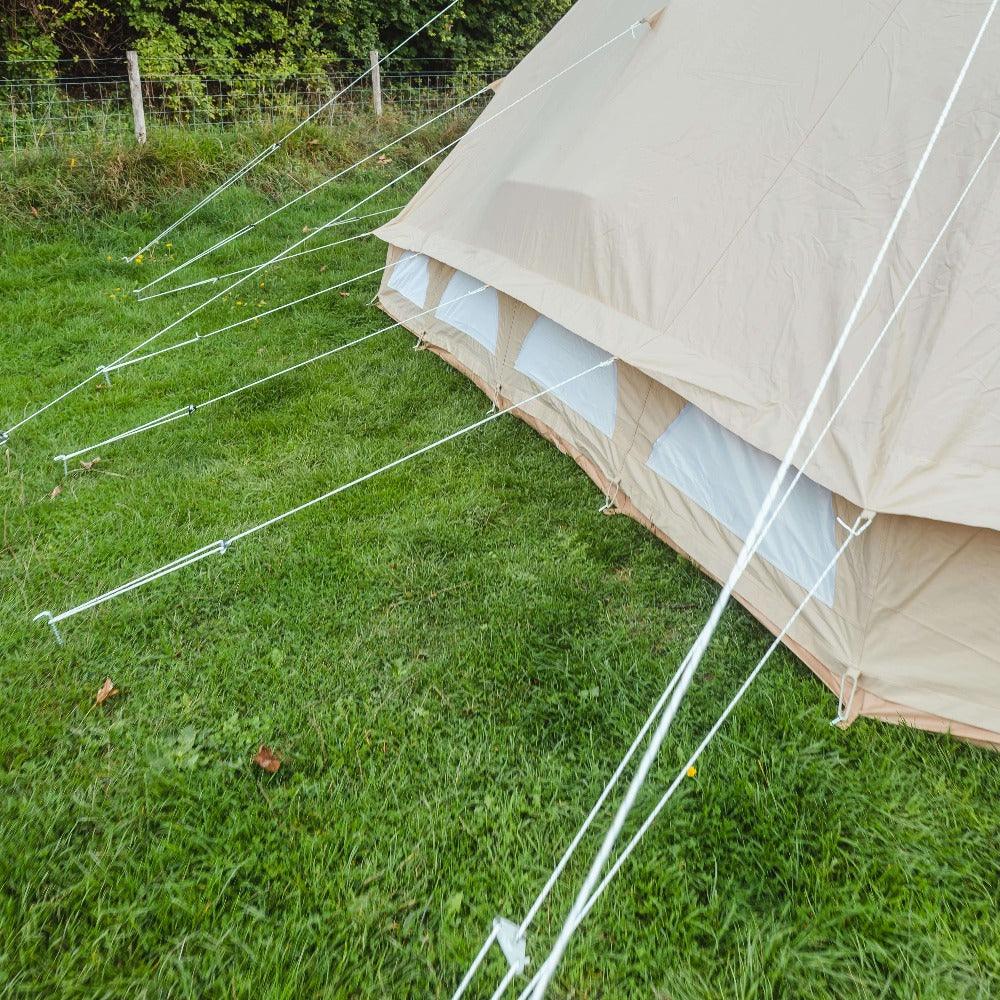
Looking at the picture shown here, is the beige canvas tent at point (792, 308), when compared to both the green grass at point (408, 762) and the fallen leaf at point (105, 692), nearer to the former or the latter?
the green grass at point (408, 762)

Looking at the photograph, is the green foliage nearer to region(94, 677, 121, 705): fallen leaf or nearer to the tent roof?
the tent roof

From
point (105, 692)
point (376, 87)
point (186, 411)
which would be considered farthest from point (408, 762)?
point (376, 87)

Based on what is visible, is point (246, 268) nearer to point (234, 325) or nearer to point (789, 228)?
point (234, 325)

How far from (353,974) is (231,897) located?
0.37 m

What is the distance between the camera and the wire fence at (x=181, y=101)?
6.86 meters

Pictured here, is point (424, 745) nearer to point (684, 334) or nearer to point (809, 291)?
point (684, 334)

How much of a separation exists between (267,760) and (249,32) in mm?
10306

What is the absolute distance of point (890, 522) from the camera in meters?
2.05

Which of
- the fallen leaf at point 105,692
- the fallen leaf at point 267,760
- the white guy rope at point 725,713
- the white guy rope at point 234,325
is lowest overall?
the white guy rope at point 234,325

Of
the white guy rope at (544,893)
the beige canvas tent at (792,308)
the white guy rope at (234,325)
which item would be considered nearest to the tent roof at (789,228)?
the beige canvas tent at (792,308)

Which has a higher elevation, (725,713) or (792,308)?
(792,308)

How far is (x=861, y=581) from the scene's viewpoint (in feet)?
7.02

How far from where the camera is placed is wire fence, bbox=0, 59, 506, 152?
6863 mm

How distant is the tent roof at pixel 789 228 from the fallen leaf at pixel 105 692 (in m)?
2.03
